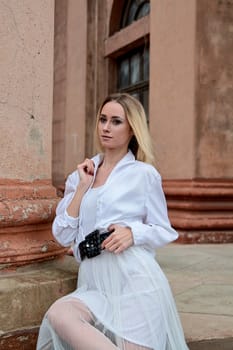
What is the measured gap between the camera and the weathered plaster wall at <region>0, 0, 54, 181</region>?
2.08 metres

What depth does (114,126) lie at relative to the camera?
195 cm

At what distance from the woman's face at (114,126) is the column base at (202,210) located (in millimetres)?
3117

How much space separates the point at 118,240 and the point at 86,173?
344mm

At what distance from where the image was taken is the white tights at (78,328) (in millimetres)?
1609

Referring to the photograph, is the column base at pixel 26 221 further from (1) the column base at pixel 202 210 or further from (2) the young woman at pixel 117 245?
(1) the column base at pixel 202 210

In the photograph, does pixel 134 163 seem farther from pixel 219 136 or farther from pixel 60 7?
pixel 60 7

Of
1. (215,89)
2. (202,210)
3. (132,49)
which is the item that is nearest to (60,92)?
(132,49)

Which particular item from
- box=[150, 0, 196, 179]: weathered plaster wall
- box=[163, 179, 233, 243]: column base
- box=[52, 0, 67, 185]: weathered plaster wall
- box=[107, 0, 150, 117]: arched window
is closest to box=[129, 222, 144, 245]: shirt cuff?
box=[163, 179, 233, 243]: column base

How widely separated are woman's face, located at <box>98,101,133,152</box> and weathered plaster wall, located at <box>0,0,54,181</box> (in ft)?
1.18

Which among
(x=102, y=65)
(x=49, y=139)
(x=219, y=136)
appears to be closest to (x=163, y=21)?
(x=219, y=136)

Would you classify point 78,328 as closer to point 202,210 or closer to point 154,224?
point 154,224

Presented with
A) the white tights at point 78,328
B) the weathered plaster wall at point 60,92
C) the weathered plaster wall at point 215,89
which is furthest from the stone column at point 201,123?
the weathered plaster wall at point 60,92

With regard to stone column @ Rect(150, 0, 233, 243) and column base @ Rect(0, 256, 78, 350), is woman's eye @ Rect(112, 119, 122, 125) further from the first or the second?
stone column @ Rect(150, 0, 233, 243)

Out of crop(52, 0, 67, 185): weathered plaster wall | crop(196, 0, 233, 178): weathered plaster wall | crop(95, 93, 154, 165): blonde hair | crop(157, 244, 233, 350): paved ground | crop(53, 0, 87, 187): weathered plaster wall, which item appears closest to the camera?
crop(95, 93, 154, 165): blonde hair
